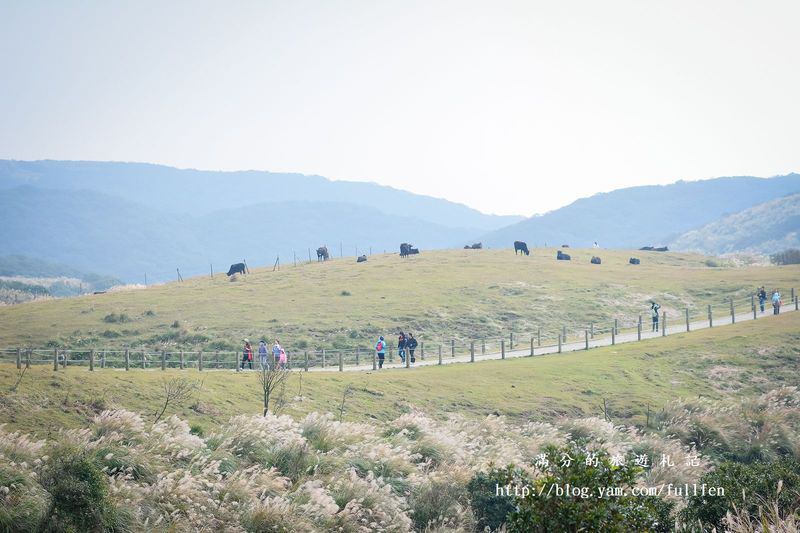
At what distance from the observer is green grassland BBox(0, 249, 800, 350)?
5819cm

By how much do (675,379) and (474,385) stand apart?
11298mm

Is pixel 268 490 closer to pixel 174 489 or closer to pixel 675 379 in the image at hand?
pixel 174 489

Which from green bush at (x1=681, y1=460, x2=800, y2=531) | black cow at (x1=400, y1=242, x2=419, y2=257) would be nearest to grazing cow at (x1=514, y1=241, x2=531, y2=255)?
black cow at (x1=400, y1=242, x2=419, y2=257)

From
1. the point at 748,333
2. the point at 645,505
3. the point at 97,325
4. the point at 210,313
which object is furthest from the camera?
the point at 210,313

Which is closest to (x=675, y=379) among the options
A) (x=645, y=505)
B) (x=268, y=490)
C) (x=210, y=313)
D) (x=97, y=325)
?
(x=268, y=490)

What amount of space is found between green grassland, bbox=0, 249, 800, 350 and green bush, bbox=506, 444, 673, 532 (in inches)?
1707

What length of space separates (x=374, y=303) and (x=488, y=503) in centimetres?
4794

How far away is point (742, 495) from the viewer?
15.9m

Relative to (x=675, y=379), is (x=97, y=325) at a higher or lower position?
higher

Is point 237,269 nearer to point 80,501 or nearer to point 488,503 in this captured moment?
point 488,503

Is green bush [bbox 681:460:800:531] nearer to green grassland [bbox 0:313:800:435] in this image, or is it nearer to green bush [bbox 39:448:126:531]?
green bush [bbox 39:448:126:531]

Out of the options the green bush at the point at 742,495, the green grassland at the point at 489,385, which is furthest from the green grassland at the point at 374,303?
the green bush at the point at 742,495

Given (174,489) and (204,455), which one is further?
(204,455)

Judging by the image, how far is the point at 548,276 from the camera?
275 ft
